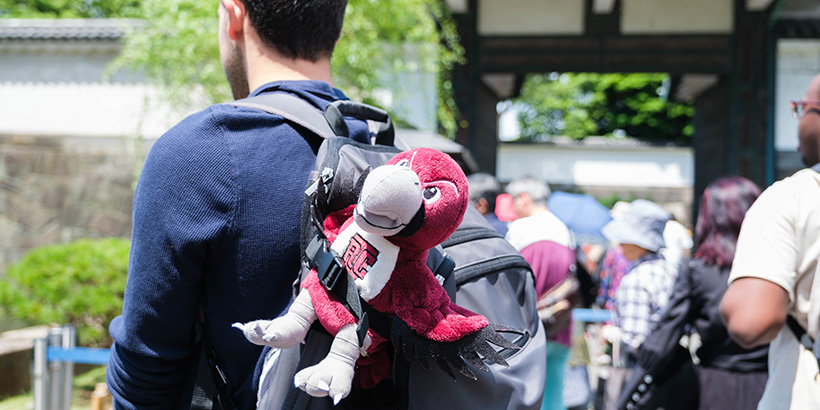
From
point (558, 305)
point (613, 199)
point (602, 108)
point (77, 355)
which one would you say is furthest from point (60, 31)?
point (602, 108)

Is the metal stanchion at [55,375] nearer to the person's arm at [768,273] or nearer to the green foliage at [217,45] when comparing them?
the green foliage at [217,45]

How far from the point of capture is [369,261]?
0.88m

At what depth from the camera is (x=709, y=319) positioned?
2678 mm

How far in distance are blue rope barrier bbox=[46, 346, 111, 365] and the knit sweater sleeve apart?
8.11 ft

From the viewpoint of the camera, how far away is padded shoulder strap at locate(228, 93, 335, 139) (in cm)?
108

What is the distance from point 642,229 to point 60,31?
329 inches

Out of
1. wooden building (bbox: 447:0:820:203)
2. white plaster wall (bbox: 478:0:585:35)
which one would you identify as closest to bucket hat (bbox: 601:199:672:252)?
wooden building (bbox: 447:0:820:203)

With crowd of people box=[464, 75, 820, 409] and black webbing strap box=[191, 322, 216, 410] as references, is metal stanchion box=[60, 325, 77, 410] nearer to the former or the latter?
crowd of people box=[464, 75, 820, 409]

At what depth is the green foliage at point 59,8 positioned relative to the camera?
1709 centimetres

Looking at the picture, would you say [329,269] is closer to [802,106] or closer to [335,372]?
[335,372]

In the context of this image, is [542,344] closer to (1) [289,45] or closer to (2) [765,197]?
(1) [289,45]

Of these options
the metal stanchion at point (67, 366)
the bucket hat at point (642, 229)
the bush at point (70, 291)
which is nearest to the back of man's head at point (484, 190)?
the bucket hat at point (642, 229)

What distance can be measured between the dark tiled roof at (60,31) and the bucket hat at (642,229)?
7.37m

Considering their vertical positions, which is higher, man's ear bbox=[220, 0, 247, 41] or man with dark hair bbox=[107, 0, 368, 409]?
man's ear bbox=[220, 0, 247, 41]
